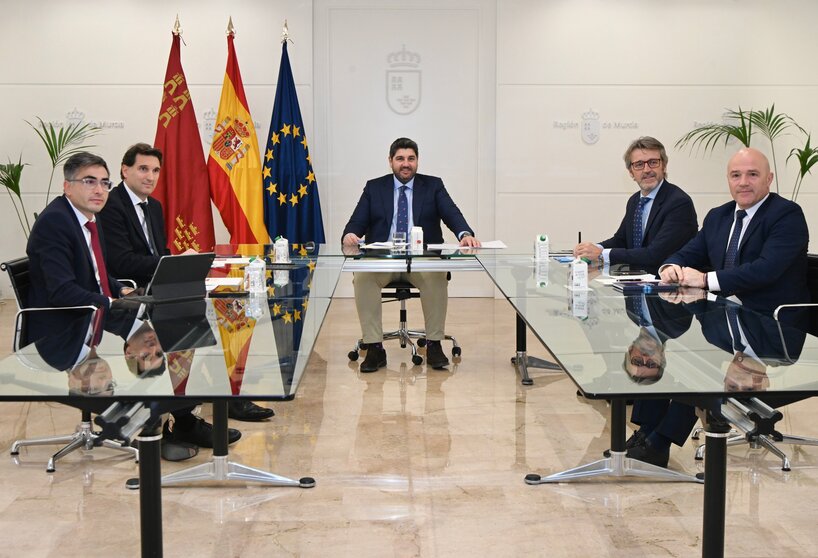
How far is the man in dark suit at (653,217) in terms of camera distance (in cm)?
504

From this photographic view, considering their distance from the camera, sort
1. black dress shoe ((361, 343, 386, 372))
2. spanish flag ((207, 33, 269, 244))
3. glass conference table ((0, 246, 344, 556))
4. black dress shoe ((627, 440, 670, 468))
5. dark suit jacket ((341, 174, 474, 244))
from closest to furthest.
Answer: glass conference table ((0, 246, 344, 556)), black dress shoe ((627, 440, 670, 468)), black dress shoe ((361, 343, 386, 372)), dark suit jacket ((341, 174, 474, 244)), spanish flag ((207, 33, 269, 244))

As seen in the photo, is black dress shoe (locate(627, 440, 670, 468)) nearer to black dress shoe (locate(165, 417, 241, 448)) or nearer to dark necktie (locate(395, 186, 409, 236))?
black dress shoe (locate(165, 417, 241, 448))

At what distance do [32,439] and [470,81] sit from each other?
5.54 metres

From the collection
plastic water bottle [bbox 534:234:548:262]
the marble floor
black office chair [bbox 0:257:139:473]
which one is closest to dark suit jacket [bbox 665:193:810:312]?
the marble floor

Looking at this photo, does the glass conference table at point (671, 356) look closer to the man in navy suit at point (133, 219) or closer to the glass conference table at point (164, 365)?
the glass conference table at point (164, 365)

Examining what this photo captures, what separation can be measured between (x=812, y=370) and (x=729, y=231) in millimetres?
1979

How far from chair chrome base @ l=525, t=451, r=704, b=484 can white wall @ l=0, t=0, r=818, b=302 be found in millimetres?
5071

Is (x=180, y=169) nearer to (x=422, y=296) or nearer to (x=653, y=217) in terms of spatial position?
(x=422, y=296)

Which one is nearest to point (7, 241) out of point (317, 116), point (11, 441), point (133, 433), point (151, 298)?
point (317, 116)

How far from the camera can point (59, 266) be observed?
3.96 m

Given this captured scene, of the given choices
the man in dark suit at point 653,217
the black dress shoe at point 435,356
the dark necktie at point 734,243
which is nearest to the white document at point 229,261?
the black dress shoe at point 435,356

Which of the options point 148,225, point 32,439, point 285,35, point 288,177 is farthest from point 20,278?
point 285,35

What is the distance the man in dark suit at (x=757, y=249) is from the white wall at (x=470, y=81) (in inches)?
170

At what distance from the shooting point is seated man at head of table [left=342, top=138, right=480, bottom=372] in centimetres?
594
